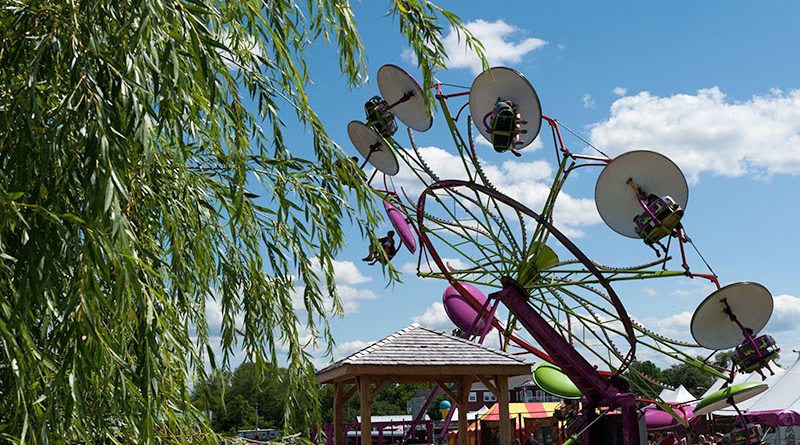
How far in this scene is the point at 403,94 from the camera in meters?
10.2

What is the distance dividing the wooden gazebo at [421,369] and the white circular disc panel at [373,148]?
8.51 feet

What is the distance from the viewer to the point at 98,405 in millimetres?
3391

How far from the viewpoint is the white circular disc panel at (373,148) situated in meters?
11.0

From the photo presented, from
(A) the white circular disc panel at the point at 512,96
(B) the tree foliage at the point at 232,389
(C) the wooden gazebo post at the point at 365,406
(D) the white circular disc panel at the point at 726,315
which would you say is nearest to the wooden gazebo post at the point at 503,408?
A: (C) the wooden gazebo post at the point at 365,406

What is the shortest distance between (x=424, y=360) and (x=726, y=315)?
406cm

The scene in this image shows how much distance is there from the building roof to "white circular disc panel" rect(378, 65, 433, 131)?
3.34 m

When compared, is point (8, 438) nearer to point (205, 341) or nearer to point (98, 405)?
point (98, 405)

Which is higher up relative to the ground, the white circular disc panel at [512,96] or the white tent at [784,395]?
the white circular disc panel at [512,96]

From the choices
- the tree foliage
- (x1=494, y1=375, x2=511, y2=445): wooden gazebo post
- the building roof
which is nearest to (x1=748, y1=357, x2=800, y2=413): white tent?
(x1=494, y1=375, x2=511, y2=445): wooden gazebo post

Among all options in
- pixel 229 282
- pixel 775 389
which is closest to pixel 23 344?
pixel 229 282

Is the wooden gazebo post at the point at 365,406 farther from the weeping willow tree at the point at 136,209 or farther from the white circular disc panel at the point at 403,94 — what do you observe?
the weeping willow tree at the point at 136,209

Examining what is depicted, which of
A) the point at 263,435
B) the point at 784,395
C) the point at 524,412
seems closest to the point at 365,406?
the point at 263,435

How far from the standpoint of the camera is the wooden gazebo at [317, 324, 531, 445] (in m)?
11.4

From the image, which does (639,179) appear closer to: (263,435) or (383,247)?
(383,247)
